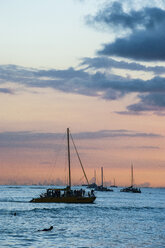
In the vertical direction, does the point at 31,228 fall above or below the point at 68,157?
below

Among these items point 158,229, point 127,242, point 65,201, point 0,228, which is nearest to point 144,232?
point 158,229

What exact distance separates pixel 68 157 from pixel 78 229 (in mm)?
41009

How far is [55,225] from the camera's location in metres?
51.3

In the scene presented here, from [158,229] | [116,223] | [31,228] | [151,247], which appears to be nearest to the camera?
[151,247]

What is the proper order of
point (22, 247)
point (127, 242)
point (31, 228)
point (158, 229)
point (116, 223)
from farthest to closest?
point (116, 223) < point (158, 229) < point (31, 228) < point (127, 242) < point (22, 247)

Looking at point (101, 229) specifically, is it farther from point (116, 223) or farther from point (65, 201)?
point (65, 201)

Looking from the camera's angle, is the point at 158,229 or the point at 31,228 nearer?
the point at 31,228

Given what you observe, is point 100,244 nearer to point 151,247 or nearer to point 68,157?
point 151,247

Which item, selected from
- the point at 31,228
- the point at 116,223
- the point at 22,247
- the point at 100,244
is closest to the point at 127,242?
the point at 100,244

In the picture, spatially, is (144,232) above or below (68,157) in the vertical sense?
below

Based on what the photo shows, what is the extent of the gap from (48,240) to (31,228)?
9.29 meters

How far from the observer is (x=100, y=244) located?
123ft

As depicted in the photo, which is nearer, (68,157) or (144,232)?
(144,232)

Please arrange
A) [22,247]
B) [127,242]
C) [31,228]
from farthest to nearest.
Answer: [31,228], [127,242], [22,247]
